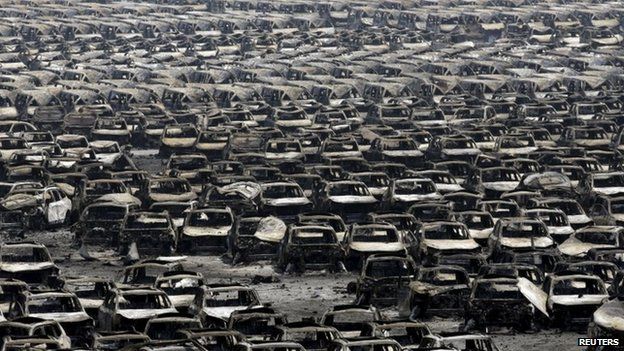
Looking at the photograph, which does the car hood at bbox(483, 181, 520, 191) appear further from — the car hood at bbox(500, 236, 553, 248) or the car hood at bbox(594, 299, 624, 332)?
the car hood at bbox(594, 299, 624, 332)

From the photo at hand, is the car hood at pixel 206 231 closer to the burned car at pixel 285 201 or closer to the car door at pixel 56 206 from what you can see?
the burned car at pixel 285 201

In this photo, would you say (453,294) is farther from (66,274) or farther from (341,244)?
(66,274)

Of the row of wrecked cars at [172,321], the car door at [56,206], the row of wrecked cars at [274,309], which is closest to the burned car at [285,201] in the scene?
the car door at [56,206]

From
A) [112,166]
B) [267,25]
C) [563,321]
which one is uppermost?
[563,321]

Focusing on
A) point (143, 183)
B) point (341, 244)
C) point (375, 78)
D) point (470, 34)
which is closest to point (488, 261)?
point (341, 244)

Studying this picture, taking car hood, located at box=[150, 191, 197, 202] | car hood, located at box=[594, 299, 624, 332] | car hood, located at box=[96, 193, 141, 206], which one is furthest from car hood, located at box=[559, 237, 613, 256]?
car hood, located at box=[96, 193, 141, 206]

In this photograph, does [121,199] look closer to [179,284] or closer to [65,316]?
[179,284]

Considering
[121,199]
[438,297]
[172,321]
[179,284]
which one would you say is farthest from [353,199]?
[172,321]
